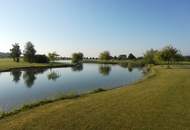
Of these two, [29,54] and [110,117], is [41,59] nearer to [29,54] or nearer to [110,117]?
[29,54]

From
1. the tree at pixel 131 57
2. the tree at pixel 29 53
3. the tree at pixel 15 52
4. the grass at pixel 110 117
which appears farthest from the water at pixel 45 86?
the tree at pixel 131 57

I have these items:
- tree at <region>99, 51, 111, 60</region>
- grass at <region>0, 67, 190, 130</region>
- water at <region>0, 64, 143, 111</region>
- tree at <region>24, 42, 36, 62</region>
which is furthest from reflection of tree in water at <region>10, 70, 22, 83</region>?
tree at <region>99, 51, 111, 60</region>

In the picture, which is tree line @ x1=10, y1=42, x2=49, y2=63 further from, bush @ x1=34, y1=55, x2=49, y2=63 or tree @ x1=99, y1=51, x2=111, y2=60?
tree @ x1=99, y1=51, x2=111, y2=60

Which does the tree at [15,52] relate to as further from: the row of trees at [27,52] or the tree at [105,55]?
the tree at [105,55]

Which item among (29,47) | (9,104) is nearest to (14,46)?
(29,47)

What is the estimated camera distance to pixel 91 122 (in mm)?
9664

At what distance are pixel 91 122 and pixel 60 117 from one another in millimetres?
1884

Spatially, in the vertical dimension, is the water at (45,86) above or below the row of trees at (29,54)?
below

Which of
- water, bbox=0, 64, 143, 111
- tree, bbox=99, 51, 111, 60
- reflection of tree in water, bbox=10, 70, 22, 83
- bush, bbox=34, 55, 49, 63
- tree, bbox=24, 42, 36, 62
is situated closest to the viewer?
water, bbox=0, 64, 143, 111

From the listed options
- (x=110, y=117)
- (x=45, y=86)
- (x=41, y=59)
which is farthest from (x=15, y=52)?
(x=110, y=117)

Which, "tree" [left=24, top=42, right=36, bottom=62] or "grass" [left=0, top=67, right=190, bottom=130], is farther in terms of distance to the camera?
"tree" [left=24, top=42, right=36, bottom=62]

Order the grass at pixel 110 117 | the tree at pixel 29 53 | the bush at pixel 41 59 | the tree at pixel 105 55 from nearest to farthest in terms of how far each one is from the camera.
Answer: the grass at pixel 110 117, the tree at pixel 29 53, the bush at pixel 41 59, the tree at pixel 105 55

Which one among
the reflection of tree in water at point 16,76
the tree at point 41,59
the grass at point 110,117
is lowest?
the reflection of tree in water at point 16,76

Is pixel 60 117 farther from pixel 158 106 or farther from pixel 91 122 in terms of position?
pixel 158 106
